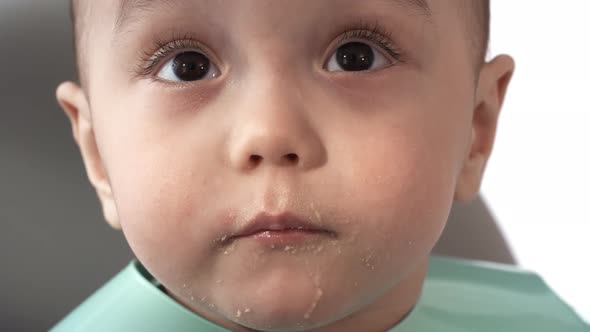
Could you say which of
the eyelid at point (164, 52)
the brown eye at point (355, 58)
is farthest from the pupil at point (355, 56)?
the eyelid at point (164, 52)

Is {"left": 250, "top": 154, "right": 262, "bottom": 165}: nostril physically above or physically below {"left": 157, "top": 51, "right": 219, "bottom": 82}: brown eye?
below

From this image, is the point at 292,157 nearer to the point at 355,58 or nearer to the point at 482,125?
the point at 355,58

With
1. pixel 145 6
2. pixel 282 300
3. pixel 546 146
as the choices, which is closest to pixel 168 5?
pixel 145 6

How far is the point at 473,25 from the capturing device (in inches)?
26.3

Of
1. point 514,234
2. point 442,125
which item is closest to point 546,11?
point 514,234

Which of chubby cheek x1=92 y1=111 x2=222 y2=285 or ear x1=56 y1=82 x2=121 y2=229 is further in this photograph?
ear x1=56 y1=82 x2=121 y2=229

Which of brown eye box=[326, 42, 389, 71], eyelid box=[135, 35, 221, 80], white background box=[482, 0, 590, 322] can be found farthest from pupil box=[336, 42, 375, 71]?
white background box=[482, 0, 590, 322]

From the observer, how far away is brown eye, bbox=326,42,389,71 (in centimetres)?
58

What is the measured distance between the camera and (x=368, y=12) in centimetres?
57

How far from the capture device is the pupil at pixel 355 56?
23.0 inches

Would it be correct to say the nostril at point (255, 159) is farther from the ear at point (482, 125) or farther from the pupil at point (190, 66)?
the ear at point (482, 125)

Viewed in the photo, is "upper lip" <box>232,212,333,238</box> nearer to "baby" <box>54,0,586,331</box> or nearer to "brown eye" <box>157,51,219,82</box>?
"baby" <box>54,0,586,331</box>

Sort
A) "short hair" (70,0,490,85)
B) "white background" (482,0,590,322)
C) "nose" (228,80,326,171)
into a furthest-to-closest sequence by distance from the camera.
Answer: "white background" (482,0,590,322) < "short hair" (70,0,490,85) < "nose" (228,80,326,171)

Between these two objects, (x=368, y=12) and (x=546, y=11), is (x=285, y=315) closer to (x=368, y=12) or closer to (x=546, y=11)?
(x=368, y=12)
